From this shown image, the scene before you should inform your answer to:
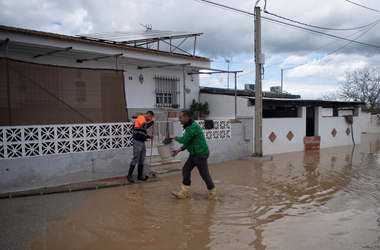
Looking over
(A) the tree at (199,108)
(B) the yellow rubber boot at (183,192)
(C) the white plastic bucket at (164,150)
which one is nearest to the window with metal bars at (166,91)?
(A) the tree at (199,108)

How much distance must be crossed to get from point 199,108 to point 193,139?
25.9ft

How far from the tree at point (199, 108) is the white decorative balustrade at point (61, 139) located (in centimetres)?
591

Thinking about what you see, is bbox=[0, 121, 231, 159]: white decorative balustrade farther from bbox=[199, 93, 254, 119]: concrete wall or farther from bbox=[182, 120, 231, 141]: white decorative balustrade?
bbox=[199, 93, 254, 119]: concrete wall

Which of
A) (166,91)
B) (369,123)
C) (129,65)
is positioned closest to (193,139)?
(129,65)

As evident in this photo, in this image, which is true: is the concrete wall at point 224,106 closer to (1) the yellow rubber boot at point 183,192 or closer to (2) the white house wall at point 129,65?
(2) the white house wall at point 129,65

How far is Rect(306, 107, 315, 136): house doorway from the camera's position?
49.9ft

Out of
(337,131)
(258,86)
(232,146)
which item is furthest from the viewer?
(337,131)

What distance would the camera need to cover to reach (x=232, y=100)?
43.3ft

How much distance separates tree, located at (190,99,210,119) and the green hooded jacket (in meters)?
7.68

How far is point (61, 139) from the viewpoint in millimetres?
6957

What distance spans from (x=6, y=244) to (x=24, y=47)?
281 inches

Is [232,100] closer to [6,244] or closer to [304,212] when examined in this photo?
[304,212]

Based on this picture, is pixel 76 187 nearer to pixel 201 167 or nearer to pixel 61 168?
pixel 61 168

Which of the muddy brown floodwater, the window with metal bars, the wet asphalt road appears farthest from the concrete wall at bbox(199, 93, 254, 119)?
the wet asphalt road
